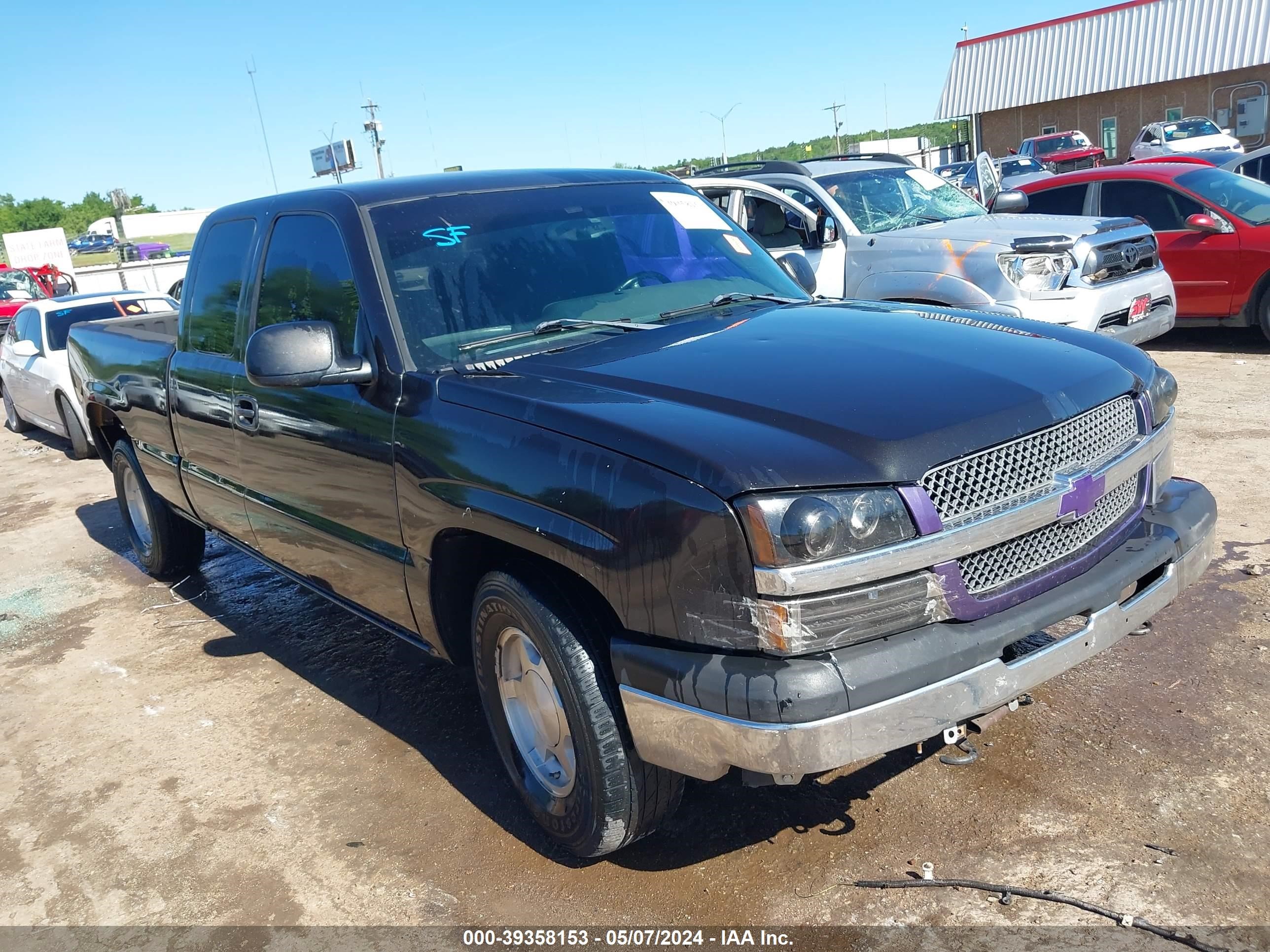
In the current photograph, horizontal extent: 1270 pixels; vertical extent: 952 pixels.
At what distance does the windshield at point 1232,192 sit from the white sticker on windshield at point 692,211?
22.1 feet

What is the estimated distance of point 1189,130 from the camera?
85.5ft

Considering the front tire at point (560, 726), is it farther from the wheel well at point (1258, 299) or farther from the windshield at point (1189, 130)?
the windshield at point (1189, 130)

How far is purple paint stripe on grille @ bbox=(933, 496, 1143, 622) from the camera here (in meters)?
2.50

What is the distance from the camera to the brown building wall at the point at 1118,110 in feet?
109

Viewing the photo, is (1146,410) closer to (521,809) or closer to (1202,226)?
(521,809)

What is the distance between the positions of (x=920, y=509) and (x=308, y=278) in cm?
249

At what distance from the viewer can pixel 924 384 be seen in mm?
2785

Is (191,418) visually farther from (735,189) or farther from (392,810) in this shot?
(735,189)

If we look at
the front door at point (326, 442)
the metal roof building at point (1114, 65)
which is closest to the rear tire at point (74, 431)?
the front door at point (326, 442)

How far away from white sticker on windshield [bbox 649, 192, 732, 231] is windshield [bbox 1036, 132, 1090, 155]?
31009 mm

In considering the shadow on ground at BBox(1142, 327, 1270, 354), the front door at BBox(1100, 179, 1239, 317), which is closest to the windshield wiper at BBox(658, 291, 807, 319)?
the front door at BBox(1100, 179, 1239, 317)

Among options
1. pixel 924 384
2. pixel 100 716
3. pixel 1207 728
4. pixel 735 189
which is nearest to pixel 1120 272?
pixel 735 189

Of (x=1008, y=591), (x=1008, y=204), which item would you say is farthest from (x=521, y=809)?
(x=1008, y=204)

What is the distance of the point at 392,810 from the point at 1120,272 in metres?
6.82
